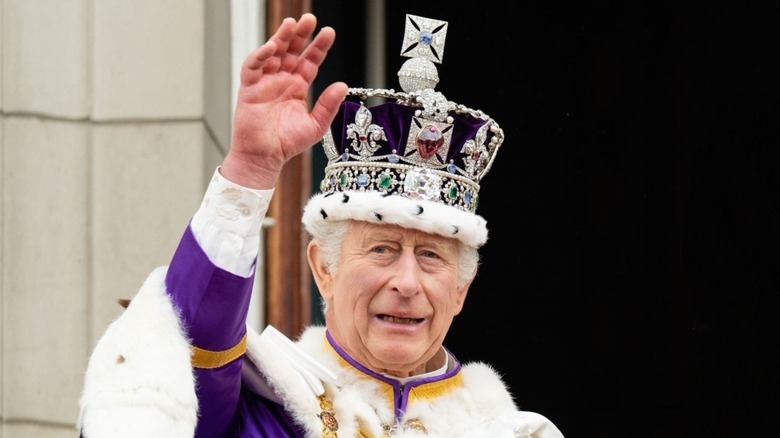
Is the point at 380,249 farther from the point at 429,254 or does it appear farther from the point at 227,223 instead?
the point at 227,223

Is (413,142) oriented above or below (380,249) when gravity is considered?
above

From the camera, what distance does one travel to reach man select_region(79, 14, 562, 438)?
2.38 m

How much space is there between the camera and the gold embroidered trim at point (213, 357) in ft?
7.95

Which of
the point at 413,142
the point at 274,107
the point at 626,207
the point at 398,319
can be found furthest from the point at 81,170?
the point at 626,207

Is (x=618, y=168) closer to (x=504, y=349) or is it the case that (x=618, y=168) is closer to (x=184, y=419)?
(x=504, y=349)

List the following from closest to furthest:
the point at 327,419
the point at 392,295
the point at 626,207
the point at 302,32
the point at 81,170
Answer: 1. the point at 302,32
2. the point at 327,419
3. the point at 392,295
4. the point at 81,170
5. the point at 626,207

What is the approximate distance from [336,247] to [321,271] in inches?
3.3

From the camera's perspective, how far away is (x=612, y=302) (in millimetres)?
6078

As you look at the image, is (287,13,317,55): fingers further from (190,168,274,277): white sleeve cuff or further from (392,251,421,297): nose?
(392,251,421,297): nose

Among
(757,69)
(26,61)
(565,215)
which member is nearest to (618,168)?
(565,215)

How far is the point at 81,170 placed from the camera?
412 centimetres

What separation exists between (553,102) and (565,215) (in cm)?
53

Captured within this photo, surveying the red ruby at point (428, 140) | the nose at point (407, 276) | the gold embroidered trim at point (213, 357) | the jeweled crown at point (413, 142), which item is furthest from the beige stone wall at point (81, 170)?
the gold embroidered trim at point (213, 357)

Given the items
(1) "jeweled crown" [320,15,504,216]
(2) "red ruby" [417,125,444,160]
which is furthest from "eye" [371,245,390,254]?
(2) "red ruby" [417,125,444,160]
